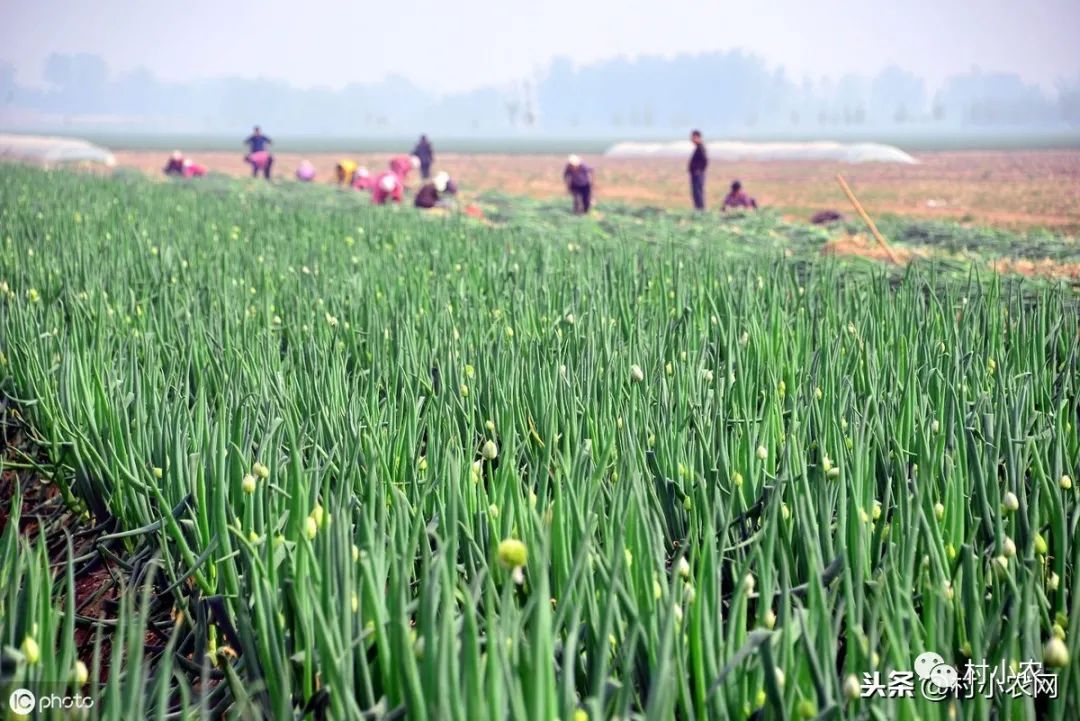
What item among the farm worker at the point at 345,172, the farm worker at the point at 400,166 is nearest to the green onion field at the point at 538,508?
the farm worker at the point at 400,166

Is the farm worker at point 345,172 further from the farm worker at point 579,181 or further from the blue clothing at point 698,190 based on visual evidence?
the blue clothing at point 698,190

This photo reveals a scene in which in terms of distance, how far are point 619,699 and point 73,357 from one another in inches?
90.3

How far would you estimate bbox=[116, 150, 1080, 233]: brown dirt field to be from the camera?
818 inches

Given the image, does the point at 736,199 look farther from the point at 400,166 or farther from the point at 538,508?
the point at 538,508

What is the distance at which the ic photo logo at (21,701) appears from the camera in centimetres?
160

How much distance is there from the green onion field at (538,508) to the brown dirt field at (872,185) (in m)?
11.5

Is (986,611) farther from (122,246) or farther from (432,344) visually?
(122,246)

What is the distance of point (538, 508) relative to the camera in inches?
95.2

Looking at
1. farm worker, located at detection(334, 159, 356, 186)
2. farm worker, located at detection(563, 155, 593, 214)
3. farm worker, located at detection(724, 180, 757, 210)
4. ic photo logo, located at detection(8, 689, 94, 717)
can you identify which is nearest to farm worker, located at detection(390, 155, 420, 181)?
farm worker, located at detection(334, 159, 356, 186)

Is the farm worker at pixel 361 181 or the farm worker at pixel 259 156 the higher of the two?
the farm worker at pixel 259 156

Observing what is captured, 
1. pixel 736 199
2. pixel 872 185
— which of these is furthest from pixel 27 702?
pixel 872 185

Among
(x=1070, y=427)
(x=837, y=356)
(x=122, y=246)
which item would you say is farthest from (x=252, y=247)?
(x=1070, y=427)

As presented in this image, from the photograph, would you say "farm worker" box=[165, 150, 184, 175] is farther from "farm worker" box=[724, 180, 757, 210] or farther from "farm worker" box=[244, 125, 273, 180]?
"farm worker" box=[724, 180, 757, 210]

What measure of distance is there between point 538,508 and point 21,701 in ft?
3.57
